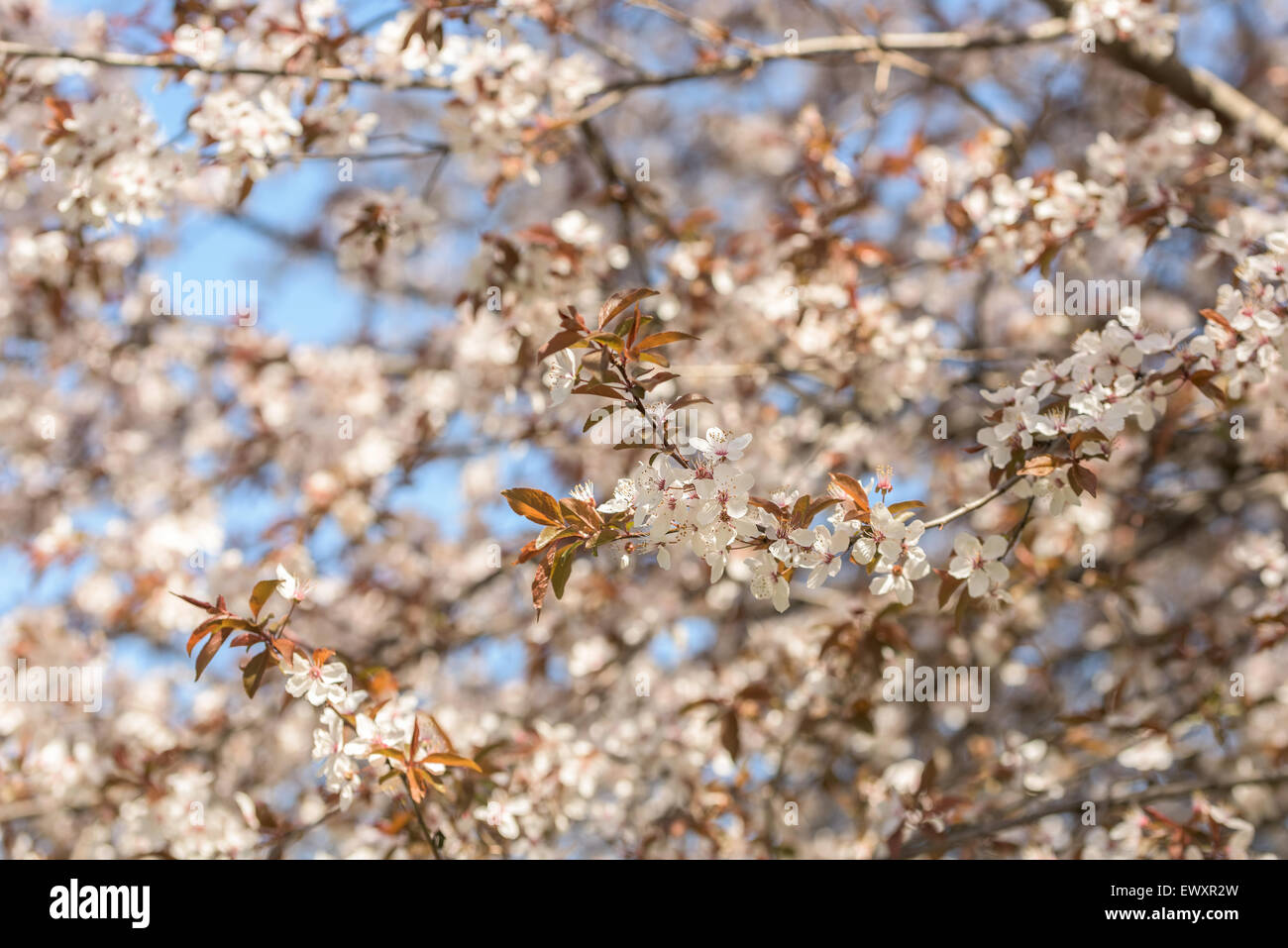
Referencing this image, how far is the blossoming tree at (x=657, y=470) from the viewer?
1.59 m

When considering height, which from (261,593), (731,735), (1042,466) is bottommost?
(731,735)

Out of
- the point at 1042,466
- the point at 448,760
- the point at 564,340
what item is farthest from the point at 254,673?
the point at 1042,466

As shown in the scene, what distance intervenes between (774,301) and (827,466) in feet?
1.53

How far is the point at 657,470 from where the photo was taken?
135cm

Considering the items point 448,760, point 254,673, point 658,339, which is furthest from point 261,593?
point 658,339

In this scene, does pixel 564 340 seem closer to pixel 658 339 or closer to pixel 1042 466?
pixel 658 339

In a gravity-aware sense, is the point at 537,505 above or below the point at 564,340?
below

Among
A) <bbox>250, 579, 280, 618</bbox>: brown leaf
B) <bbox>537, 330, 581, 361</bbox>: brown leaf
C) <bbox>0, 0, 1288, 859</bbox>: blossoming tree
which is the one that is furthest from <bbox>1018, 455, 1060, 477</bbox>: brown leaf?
<bbox>250, 579, 280, 618</bbox>: brown leaf

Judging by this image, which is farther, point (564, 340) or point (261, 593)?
point (261, 593)

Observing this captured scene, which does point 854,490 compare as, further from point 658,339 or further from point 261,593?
point 261,593

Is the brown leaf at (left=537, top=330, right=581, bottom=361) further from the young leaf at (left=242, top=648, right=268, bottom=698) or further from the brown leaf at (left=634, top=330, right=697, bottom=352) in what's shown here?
the young leaf at (left=242, top=648, right=268, bottom=698)

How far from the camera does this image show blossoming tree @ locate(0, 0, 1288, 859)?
1591mm

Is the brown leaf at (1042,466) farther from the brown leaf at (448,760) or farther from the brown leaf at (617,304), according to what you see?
the brown leaf at (448,760)
